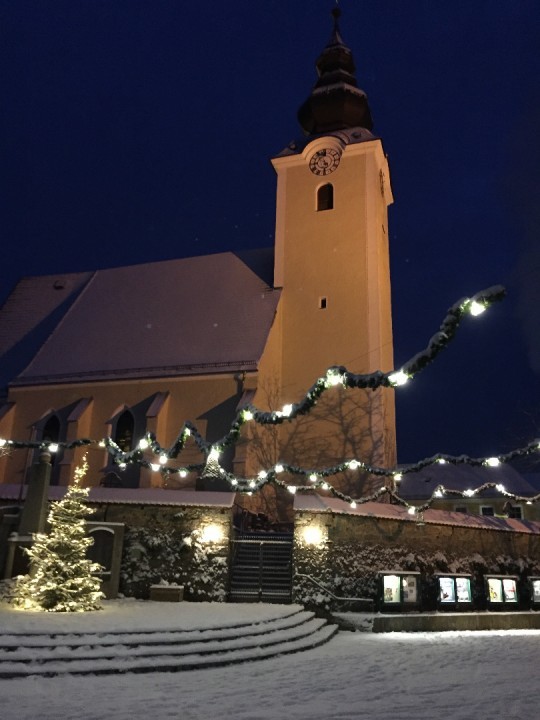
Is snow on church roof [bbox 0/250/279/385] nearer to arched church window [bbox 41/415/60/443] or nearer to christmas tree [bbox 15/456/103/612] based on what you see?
arched church window [bbox 41/415/60/443]

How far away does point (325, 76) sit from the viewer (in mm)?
29203

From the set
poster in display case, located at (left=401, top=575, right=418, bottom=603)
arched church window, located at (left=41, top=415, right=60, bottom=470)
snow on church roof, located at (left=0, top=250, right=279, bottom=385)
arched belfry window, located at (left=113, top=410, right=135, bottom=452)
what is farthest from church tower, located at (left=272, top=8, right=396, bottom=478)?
arched church window, located at (left=41, top=415, right=60, bottom=470)

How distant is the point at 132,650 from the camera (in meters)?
8.59

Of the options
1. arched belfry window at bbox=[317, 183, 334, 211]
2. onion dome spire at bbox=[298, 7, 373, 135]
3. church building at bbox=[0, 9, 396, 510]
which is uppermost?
onion dome spire at bbox=[298, 7, 373, 135]

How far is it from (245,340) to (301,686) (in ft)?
53.8

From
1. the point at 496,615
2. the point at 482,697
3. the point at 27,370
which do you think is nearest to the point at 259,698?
the point at 482,697

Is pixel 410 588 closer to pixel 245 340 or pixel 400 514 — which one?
pixel 400 514

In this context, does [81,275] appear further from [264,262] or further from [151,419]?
[151,419]

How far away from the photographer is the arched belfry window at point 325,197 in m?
26.0

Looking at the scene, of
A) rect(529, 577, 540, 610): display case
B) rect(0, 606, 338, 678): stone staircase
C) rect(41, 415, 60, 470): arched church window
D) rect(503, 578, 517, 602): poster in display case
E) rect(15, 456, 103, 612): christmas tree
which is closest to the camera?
rect(0, 606, 338, 678): stone staircase

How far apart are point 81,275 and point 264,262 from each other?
9555 millimetres

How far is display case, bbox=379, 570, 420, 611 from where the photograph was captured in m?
14.2

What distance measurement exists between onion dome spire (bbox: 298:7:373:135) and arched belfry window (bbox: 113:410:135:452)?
1546 cm

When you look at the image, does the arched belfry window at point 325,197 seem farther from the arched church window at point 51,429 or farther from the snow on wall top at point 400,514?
the snow on wall top at point 400,514
